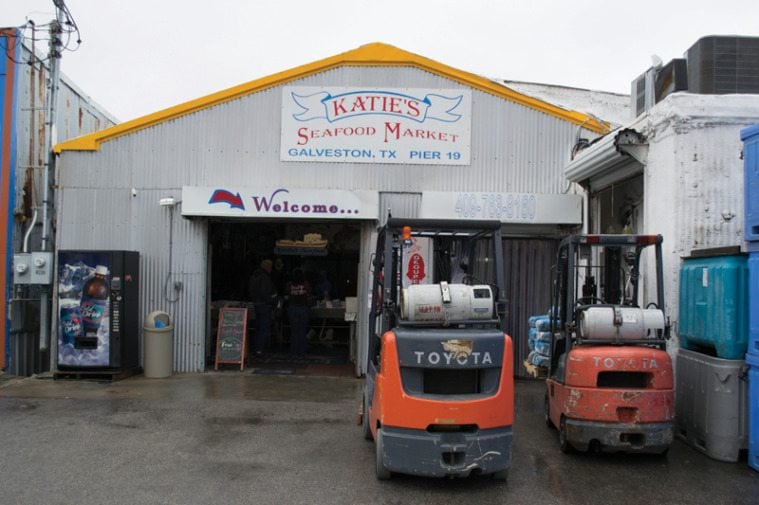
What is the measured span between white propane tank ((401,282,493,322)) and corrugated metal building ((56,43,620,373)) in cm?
542

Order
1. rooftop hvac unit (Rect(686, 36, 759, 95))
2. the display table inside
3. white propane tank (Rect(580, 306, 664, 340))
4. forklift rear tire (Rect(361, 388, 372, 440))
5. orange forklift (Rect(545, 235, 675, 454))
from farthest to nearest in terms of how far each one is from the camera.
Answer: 1. the display table inside
2. rooftop hvac unit (Rect(686, 36, 759, 95))
3. forklift rear tire (Rect(361, 388, 372, 440))
4. white propane tank (Rect(580, 306, 664, 340))
5. orange forklift (Rect(545, 235, 675, 454))

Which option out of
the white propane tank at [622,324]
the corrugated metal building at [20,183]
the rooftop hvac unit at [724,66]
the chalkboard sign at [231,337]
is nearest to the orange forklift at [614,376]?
the white propane tank at [622,324]

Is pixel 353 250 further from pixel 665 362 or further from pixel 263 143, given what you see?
pixel 665 362

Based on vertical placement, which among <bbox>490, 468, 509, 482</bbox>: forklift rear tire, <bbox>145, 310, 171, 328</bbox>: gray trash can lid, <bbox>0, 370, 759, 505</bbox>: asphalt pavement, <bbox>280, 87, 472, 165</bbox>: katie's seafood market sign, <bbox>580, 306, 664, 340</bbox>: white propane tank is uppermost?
<bbox>280, 87, 472, 165</bbox>: katie's seafood market sign

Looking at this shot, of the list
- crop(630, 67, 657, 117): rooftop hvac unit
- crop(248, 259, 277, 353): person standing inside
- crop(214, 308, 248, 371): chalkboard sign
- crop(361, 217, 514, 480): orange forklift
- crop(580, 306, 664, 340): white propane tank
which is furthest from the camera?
crop(248, 259, 277, 353): person standing inside

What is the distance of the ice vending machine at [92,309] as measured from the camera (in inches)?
415

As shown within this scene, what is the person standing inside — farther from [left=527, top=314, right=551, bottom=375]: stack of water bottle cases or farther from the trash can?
[left=527, top=314, right=551, bottom=375]: stack of water bottle cases

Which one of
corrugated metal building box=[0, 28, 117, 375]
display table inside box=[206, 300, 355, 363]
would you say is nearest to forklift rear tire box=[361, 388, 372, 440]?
display table inside box=[206, 300, 355, 363]

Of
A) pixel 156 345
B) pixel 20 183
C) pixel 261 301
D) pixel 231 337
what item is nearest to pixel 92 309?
pixel 156 345

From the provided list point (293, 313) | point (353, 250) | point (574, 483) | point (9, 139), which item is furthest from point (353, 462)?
point (353, 250)

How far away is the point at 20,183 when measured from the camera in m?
11.3

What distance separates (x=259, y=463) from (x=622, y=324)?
4.06 m

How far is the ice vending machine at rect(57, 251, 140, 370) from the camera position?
10531mm

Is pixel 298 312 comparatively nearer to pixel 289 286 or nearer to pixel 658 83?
pixel 289 286
